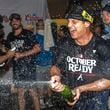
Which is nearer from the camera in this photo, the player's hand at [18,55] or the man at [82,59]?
the man at [82,59]

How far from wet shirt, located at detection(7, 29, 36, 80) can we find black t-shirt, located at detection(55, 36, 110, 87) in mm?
2472

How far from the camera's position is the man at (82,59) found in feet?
16.4

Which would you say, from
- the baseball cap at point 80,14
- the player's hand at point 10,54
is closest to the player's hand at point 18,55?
the player's hand at point 10,54

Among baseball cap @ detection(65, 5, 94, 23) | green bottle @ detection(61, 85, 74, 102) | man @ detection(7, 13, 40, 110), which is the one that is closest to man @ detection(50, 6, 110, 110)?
baseball cap @ detection(65, 5, 94, 23)

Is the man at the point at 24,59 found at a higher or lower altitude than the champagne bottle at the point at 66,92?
higher

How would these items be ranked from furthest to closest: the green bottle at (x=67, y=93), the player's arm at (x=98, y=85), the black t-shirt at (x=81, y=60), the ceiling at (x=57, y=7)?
1. the ceiling at (x=57, y=7)
2. the black t-shirt at (x=81, y=60)
3. the player's arm at (x=98, y=85)
4. the green bottle at (x=67, y=93)

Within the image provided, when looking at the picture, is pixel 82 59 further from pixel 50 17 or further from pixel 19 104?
pixel 50 17

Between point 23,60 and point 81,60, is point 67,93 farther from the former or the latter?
point 23,60

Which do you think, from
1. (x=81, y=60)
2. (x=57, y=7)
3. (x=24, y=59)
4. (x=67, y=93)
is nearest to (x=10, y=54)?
(x=24, y=59)

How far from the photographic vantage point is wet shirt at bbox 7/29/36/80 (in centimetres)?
757

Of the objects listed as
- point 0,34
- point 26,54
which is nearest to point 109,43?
point 26,54

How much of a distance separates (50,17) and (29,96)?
3.06 metres

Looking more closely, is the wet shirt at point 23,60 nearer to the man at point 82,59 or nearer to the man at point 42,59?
the man at point 42,59

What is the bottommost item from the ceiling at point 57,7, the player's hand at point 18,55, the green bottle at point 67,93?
the green bottle at point 67,93
